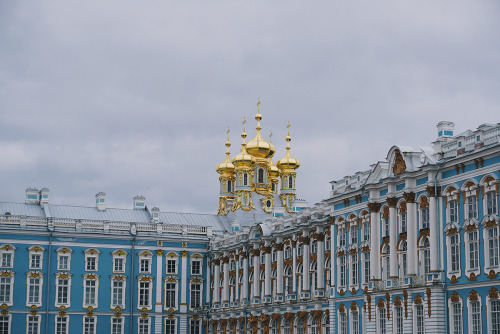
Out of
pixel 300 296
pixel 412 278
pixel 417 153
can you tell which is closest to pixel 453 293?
pixel 412 278

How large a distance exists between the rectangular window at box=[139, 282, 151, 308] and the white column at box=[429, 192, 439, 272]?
34371mm

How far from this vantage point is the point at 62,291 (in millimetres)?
68125

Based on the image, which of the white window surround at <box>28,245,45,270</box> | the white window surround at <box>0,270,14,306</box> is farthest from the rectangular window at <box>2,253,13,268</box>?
the white window surround at <box>28,245,45,270</box>

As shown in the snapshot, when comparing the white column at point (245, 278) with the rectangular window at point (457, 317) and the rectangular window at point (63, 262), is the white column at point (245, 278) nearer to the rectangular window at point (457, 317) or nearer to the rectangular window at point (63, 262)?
the rectangular window at point (63, 262)

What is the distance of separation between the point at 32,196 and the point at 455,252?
143ft

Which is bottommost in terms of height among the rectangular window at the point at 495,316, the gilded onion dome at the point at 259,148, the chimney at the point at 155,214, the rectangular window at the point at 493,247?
the rectangular window at the point at 495,316

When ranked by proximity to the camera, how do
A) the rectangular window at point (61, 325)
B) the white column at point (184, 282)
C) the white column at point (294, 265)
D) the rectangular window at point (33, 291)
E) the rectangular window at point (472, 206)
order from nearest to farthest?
the rectangular window at point (472, 206) < the white column at point (294, 265) < the rectangular window at point (33, 291) < the rectangular window at point (61, 325) < the white column at point (184, 282)

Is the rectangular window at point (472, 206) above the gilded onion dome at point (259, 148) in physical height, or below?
below

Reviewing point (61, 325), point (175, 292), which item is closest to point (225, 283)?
point (175, 292)

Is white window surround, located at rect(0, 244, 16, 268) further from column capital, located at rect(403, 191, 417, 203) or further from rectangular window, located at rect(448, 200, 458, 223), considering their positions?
rectangular window, located at rect(448, 200, 458, 223)

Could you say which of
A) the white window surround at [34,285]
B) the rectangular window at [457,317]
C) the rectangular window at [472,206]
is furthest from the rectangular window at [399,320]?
the white window surround at [34,285]

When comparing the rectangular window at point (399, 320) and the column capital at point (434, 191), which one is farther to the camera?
the rectangular window at point (399, 320)

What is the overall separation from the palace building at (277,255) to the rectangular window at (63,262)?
112 mm

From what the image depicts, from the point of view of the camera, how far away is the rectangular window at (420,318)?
135 ft
